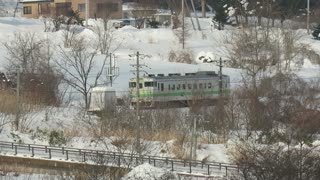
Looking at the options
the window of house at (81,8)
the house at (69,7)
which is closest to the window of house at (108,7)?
the house at (69,7)

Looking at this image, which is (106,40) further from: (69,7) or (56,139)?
(69,7)

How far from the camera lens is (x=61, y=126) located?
31391mm

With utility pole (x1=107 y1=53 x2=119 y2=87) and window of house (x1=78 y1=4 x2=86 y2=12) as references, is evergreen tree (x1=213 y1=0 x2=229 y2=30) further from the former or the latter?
utility pole (x1=107 y1=53 x2=119 y2=87)

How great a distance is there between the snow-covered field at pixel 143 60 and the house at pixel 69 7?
954cm

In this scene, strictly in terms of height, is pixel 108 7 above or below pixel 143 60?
above

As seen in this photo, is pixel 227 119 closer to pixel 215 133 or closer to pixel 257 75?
pixel 215 133

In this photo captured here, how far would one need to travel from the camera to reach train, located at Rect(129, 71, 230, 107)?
3666cm

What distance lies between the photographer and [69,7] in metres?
75.2

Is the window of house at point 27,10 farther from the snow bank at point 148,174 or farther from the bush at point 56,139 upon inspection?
the snow bank at point 148,174

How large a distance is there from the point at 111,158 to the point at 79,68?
1910 centimetres

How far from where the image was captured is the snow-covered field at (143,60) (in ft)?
92.7

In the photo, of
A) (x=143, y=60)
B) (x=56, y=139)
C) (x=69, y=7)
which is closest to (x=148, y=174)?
(x=56, y=139)

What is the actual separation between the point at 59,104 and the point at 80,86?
416 centimetres

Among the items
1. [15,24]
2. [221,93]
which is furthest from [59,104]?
[15,24]
